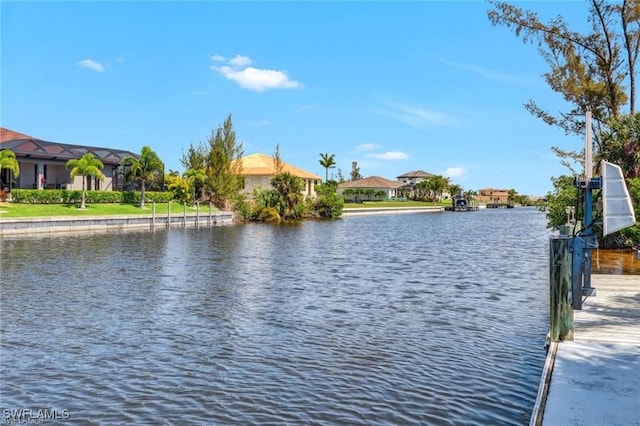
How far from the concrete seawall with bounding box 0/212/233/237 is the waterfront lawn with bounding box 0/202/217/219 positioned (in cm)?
146

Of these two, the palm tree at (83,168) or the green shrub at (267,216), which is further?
the green shrub at (267,216)

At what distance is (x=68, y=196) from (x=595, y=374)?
156ft

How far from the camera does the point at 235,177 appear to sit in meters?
65.9

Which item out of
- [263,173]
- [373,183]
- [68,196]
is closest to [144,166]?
[68,196]

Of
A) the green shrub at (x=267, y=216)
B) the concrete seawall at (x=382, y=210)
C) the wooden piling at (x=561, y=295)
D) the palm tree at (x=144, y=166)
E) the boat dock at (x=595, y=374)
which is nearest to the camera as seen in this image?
the boat dock at (x=595, y=374)

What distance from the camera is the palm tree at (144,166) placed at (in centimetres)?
5361

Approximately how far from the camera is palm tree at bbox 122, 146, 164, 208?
5361 centimetres

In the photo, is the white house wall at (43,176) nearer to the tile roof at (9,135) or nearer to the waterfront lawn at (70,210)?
the waterfront lawn at (70,210)

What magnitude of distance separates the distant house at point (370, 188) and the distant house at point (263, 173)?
1717 inches

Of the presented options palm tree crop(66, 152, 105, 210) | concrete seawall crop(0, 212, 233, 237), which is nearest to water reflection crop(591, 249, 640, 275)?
concrete seawall crop(0, 212, 233, 237)

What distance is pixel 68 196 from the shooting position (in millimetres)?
47406

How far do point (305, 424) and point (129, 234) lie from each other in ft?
114

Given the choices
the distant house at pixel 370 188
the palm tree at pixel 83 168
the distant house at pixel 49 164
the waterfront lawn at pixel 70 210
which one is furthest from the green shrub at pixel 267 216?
the distant house at pixel 370 188

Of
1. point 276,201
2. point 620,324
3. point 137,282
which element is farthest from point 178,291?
point 276,201
